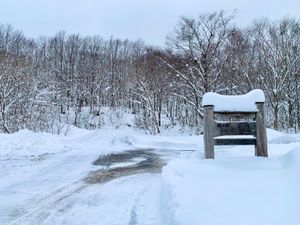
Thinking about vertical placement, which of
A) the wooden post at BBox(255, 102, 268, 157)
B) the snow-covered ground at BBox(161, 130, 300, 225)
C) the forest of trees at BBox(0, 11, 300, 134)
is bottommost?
the snow-covered ground at BBox(161, 130, 300, 225)

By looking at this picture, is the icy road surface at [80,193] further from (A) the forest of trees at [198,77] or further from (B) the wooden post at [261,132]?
(A) the forest of trees at [198,77]

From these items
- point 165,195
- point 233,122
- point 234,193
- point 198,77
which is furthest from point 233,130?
point 198,77

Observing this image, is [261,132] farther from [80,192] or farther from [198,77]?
[198,77]

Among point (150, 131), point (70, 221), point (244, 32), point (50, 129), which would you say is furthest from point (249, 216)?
point (244, 32)

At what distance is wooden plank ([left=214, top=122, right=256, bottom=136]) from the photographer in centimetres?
711

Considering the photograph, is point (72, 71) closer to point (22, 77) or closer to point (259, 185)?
point (22, 77)

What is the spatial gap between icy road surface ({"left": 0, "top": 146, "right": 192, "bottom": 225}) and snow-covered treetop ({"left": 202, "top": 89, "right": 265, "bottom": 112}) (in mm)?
1852

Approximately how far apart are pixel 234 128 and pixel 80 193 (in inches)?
117

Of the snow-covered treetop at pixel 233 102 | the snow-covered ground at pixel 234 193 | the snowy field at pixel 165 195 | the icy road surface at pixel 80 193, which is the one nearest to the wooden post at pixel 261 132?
the snow-covered treetop at pixel 233 102

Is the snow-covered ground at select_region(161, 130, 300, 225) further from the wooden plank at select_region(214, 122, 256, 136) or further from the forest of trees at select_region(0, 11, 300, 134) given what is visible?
the forest of trees at select_region(0, 11, 300, 134)

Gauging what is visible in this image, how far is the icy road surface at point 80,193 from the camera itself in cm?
504

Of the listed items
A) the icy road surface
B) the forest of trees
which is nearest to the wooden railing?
the icy road surface

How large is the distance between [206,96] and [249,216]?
4.02 m

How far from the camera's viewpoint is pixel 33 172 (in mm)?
9133
